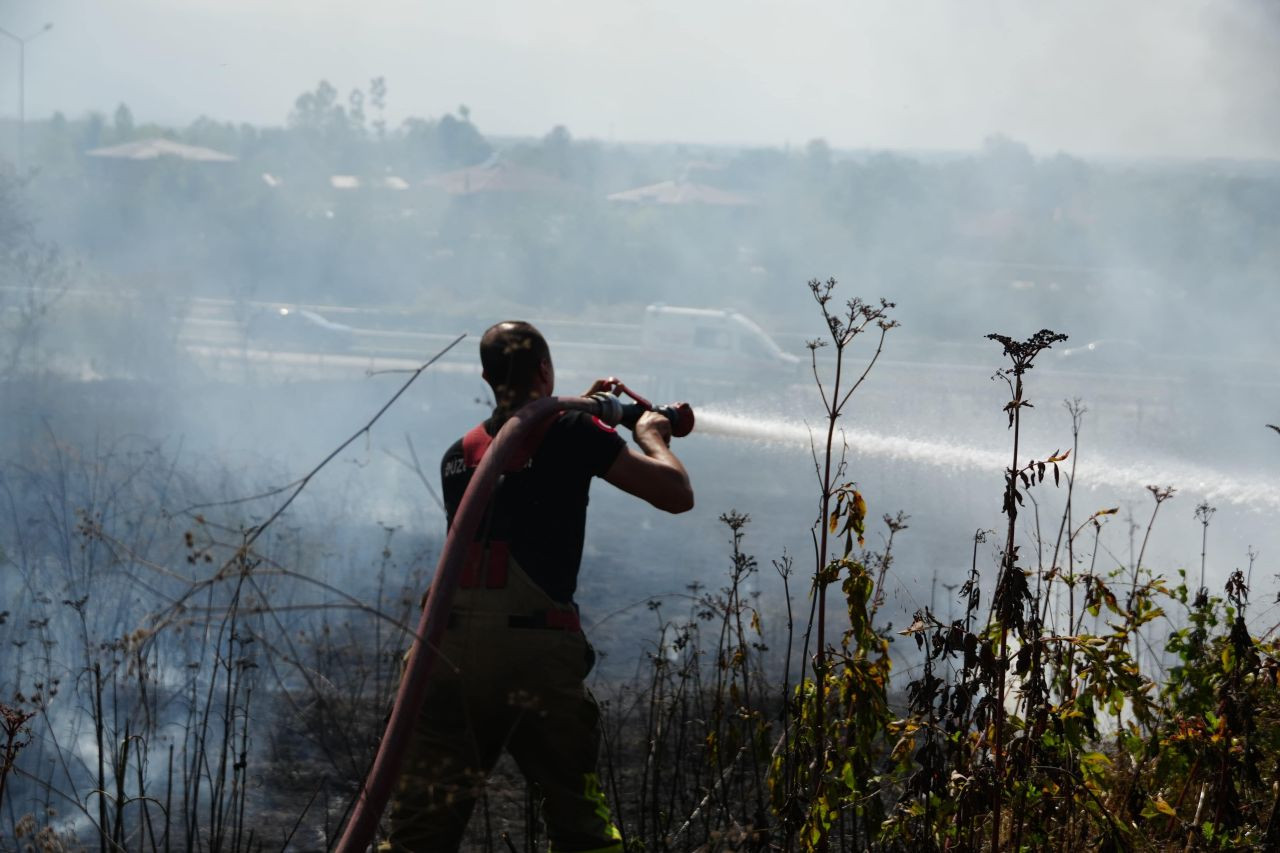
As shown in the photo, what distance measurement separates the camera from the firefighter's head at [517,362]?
2.64 meters

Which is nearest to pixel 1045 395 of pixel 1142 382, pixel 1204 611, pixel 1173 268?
pixel 1142 382

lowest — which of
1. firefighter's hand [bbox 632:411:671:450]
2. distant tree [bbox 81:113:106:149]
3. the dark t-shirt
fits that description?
the dark t-shirt

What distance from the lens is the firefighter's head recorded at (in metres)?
2.64

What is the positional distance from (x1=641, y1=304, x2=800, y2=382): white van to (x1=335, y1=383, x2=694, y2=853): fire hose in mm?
18740

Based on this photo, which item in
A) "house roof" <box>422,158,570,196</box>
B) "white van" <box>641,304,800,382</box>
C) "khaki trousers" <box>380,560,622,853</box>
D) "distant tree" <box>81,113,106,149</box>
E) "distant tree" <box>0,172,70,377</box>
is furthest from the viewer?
"distant tree" <box>81,113,106,149</box>

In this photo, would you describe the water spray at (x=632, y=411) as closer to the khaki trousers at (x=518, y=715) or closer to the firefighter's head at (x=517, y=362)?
the firefighter's head at (x=517, y=362)

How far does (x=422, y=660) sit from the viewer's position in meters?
2.22

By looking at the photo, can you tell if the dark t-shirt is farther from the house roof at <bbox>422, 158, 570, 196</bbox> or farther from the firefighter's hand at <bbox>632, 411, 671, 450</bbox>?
the house roof at <bbox>422, 158, 570, 196</bbox>

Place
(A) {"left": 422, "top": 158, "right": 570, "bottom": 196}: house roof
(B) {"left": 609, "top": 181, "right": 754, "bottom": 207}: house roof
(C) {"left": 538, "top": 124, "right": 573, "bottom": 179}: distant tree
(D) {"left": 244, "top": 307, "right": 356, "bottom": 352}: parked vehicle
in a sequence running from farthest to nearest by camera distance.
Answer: (C) {"left": 538, "top": 124, "right": 573, "bottom": 179}: distant tree → (A) {"left": 422, "top": 158, "right": 570, "bottom": 196}: house roof → (B) {"left": 609, "top": 181, "right": 754, "bottom": 207}: house roof → (D) {"left": 244, "top": 307, "right": 356, "bottom": 352}: parked vehicle

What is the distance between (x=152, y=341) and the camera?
51.3 feet

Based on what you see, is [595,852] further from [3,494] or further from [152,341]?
[152,341]

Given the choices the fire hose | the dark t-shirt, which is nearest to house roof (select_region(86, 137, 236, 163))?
→ the dark t-shirt

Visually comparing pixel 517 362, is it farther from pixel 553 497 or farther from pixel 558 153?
pixel 558 153

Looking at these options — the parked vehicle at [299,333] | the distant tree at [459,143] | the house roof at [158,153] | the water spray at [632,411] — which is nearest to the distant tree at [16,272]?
the parked vehicle at [299,333]
